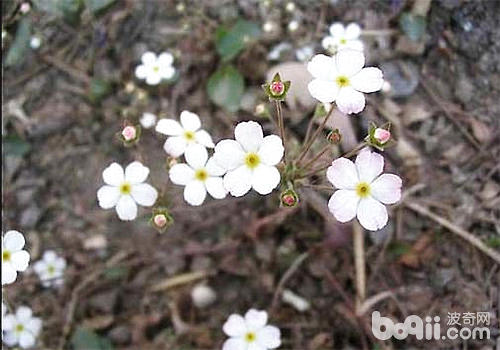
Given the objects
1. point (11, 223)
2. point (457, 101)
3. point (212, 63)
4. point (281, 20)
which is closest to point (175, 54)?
point (212, 63)

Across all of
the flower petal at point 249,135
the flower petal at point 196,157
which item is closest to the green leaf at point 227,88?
the flower petal at point 196,157

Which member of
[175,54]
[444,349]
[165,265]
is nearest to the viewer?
[444,349]

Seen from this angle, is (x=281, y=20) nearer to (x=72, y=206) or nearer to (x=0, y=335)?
(x=72, y=206)

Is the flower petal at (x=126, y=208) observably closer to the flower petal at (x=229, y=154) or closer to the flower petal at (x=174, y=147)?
the flower petal at (x=174, y=147)

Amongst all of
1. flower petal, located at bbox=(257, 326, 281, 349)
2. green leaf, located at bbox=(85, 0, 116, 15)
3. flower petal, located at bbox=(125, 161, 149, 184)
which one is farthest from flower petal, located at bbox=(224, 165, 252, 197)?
green leaf, located at bbox=(85, 0, 116, 15)

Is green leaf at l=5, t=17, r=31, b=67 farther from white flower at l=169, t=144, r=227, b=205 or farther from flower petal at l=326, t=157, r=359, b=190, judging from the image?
flower petal at l=326, t=157, r=359, b=190

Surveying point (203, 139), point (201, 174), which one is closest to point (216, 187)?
point (201, 174)

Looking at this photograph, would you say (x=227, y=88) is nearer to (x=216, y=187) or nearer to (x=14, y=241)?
(x=216, y=187)

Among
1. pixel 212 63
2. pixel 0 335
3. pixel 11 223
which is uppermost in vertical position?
pixel 212 63
